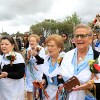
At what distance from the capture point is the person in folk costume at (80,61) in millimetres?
3916

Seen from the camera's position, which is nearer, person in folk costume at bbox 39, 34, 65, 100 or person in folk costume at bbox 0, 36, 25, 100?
person in folk costume at bbox 39, 34, 65, 100

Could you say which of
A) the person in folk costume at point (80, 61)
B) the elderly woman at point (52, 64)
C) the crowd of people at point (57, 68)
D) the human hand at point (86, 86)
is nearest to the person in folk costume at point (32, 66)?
the crowd of people at point (57, 68)

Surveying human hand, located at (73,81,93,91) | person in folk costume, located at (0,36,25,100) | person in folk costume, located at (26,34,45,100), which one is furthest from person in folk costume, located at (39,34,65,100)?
person in folk costume, located at (26,34,45,100)

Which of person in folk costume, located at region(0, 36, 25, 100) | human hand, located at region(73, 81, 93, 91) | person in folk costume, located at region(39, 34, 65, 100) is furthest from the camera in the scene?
person in folk costume, located at region(0, 36, 25, 100)

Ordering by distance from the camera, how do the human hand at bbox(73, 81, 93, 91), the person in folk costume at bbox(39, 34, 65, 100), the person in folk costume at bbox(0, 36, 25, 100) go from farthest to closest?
the person in folk costume at bbox(0, 36, 25, 100), the person in folk costume at bbox(39, 34, 65, 100), the human hand at bbox(73, 81, 93, 91)

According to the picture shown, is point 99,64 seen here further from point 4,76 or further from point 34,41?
point 34,41

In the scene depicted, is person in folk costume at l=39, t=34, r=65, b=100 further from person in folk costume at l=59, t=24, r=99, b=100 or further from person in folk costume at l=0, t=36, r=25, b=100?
person in folk costume at l=59, t=24, r=99, b=100

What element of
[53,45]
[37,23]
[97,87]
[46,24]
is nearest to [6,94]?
[53,45]

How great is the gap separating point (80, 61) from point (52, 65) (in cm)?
108

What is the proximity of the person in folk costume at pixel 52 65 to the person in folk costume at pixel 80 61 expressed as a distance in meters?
0.77

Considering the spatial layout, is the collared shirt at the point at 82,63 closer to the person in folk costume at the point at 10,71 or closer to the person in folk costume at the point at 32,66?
the person in folk costume at the point at 10,71

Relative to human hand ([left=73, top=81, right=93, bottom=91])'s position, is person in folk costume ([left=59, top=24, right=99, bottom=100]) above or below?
above

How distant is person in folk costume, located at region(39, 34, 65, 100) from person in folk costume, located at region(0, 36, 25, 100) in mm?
542

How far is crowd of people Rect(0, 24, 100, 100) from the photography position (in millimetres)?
3902
